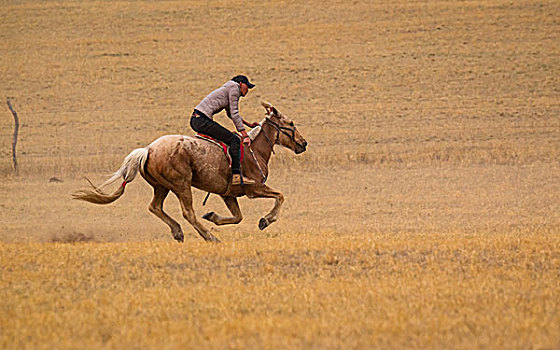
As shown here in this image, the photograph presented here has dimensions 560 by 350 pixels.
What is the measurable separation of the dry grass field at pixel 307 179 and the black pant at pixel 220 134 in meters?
1.18

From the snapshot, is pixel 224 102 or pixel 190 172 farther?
pixel 224 102

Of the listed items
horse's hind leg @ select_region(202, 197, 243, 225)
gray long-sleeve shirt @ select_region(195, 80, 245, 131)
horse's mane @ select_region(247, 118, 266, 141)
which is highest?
gray long-sleeve shirt @ select_region(195, 80, 245, 131)

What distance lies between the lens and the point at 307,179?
23.8 metres

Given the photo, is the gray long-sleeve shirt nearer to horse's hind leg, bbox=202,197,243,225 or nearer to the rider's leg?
the rider's leg

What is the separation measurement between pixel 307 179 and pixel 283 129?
37.8ft

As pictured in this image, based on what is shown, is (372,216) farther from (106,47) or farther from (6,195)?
(106,47)

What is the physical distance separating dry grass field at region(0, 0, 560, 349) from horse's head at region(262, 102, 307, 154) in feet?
5.23

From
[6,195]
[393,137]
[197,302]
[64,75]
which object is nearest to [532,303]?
[197,302]

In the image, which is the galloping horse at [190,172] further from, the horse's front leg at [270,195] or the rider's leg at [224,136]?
the rider's leg at [224,136]

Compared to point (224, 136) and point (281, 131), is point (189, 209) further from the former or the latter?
point (281, 131)

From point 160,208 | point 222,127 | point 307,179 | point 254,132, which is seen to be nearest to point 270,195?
point 254,132

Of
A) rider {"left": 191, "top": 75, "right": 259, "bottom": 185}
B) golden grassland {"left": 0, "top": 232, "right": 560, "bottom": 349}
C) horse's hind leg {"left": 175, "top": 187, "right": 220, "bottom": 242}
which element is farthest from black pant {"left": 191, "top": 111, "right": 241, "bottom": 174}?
golden grassland {"left": 0, "top": 232, "right": 560, "bottom": 349}

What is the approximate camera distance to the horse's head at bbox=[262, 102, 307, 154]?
40.1ft

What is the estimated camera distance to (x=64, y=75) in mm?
40344
